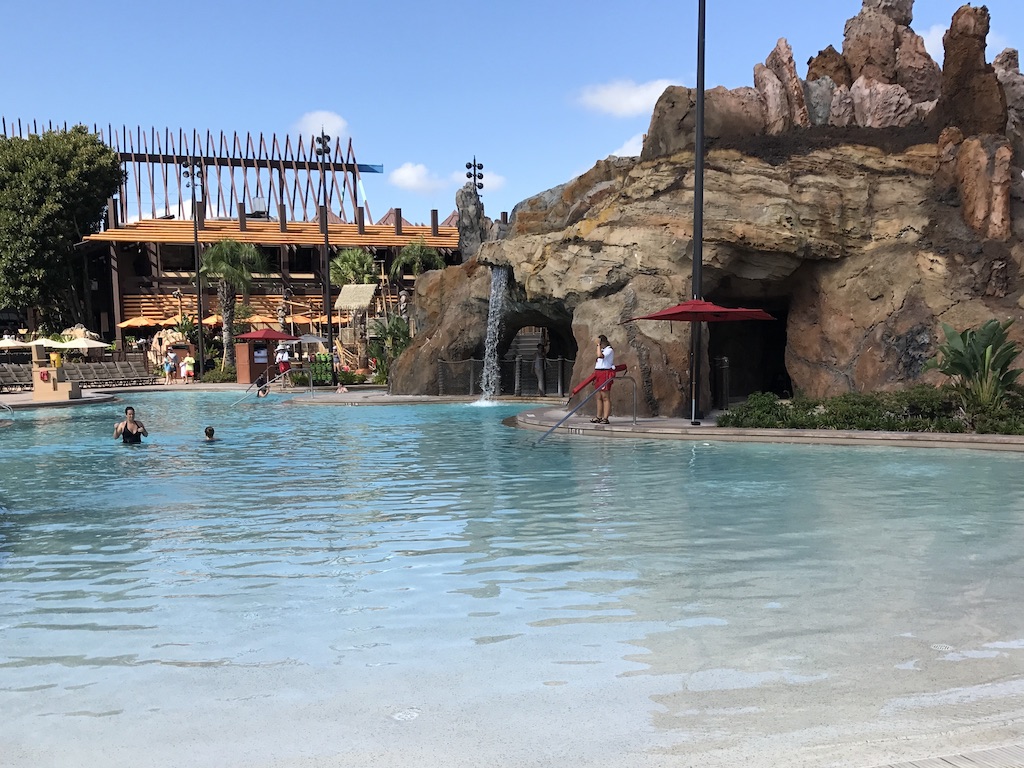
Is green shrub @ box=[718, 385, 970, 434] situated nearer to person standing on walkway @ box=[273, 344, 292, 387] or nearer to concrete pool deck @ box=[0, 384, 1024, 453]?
concrete pool deck @ box=[0, 384, 1024, 453]

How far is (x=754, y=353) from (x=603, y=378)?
1037 cm

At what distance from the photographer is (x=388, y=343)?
37.6 metres

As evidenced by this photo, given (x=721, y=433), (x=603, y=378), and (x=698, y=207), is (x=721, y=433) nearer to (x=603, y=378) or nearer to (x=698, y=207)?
(x=603, y=378)

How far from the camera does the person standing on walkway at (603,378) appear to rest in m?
18.1

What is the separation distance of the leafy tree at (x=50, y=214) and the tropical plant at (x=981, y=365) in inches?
1939

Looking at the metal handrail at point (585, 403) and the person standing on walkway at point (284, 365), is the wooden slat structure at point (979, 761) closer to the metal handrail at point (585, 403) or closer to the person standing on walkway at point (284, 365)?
the metal handrail at point (585, 403)

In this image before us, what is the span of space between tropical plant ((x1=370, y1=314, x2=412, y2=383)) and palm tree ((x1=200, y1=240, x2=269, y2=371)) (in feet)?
26.7

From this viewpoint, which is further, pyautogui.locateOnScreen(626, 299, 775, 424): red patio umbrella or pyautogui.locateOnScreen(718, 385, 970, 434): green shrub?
pyautogui.locateOnScreen(626, 299, 775, 424): red patio umbrella

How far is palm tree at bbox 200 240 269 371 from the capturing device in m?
41.9

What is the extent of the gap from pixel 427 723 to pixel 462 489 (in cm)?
706

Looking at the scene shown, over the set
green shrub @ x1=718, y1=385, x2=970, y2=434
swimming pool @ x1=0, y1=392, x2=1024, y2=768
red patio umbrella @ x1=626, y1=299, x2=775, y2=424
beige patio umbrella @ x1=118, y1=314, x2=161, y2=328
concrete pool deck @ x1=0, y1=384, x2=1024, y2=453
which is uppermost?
beige patio umbrella @ x1=118, y1=314, x2=161, y2=328

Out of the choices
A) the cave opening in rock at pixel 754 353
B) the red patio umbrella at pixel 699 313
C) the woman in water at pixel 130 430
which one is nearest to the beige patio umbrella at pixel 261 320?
the cave opening in rock at pixel 754 353

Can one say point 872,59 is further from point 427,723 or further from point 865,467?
point 427,723

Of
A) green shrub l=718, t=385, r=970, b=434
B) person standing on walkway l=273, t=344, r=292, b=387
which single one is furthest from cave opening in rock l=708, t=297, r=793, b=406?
person standing on walkway l=273, t=344, r=292, b=387
